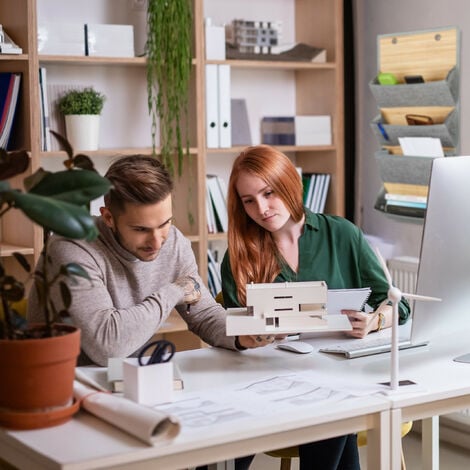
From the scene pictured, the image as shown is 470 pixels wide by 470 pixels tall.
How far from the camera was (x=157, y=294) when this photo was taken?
2320 millimetres

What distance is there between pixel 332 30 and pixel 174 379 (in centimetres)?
262

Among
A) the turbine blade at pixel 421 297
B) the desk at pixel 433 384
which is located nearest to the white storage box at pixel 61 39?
the desk at pixel 433 384

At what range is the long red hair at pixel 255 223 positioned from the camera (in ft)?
8.87

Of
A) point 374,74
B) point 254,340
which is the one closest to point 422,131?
point 374,74

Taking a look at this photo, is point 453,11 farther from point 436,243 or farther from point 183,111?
point 436,243

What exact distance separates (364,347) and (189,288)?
478mm

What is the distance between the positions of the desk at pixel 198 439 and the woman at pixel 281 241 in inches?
25.6

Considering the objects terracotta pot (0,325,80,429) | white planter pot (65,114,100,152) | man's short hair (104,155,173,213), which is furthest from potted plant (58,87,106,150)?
terracotta pot (0,325,80,429)

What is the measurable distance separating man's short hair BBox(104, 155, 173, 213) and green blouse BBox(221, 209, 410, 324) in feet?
1.62

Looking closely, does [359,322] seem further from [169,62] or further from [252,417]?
[169,62]

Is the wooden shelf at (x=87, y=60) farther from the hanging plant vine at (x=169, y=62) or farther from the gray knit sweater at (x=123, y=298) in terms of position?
the gray knit sweater at (x=123, y=298)

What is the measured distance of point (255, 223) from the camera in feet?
9.14

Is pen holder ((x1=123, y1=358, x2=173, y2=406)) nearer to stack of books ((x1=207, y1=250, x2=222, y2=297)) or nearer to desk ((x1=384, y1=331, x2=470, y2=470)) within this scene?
desk ((x1=384, y1=331, x2=470, y2=470))

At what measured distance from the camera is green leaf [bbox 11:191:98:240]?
1633 millimetres
